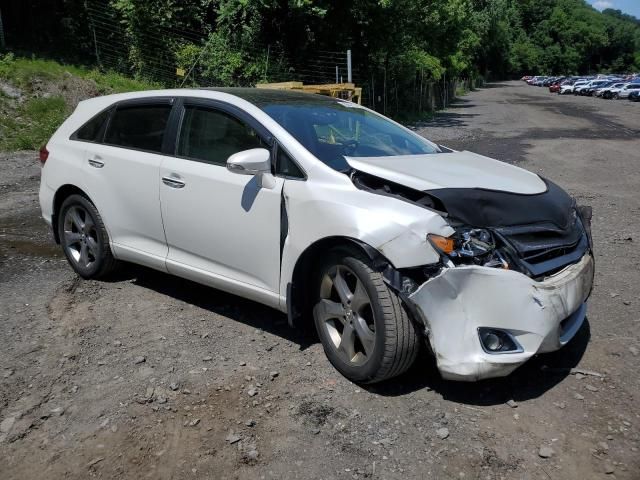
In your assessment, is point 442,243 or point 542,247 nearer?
point 442,243

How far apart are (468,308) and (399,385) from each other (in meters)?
0.75

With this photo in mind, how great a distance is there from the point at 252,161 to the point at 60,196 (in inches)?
98.9

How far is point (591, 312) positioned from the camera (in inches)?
175

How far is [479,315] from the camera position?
3027 mm

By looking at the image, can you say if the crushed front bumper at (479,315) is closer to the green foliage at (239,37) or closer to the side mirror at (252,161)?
the side mirror at (252,161)

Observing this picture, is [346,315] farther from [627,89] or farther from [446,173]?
[627,89]

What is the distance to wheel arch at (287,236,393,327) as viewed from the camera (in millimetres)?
3365

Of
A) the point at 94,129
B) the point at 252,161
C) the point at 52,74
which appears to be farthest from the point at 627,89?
the point at 252,161

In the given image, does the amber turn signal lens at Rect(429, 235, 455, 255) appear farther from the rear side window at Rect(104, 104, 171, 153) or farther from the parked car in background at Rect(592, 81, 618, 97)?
the parked car in background at Rect(592, 81, 618, 97)

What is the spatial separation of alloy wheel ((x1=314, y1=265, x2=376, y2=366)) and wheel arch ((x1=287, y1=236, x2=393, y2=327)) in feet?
0.35

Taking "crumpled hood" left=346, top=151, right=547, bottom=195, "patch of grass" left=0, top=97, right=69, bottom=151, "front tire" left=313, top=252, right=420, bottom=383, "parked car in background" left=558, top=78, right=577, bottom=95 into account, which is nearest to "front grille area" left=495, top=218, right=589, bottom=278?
"crumpled hood" left=346, top=151, right=547, bottom=195

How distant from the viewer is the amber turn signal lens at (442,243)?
305cm

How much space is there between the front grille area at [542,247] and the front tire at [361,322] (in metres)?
0.66

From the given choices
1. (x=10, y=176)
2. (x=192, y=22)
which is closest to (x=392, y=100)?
(x=192, y=22)
